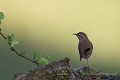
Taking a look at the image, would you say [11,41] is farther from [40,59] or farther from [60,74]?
[60,74]

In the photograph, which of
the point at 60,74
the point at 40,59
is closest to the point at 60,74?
the point at 60,74

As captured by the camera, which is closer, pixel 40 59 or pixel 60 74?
pixel 40 59

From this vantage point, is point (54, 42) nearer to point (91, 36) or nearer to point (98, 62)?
point (91, 36)

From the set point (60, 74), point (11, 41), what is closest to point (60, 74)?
point (60, 74)

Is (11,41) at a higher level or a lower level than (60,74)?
higher

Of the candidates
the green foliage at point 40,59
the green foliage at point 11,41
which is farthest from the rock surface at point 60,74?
the green foliage at point 11,41

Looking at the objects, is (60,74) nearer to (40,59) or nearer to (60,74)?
(60,74)

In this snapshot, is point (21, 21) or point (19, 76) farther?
point (21, 21)

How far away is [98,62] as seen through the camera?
3.68 m

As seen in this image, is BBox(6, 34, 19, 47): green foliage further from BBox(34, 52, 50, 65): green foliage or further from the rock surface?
the rock surface

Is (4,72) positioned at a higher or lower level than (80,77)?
lower

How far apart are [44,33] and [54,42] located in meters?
0.19

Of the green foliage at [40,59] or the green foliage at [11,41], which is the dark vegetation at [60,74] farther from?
the green foliage at [11,41]

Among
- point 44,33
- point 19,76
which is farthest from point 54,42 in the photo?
point 19,76
